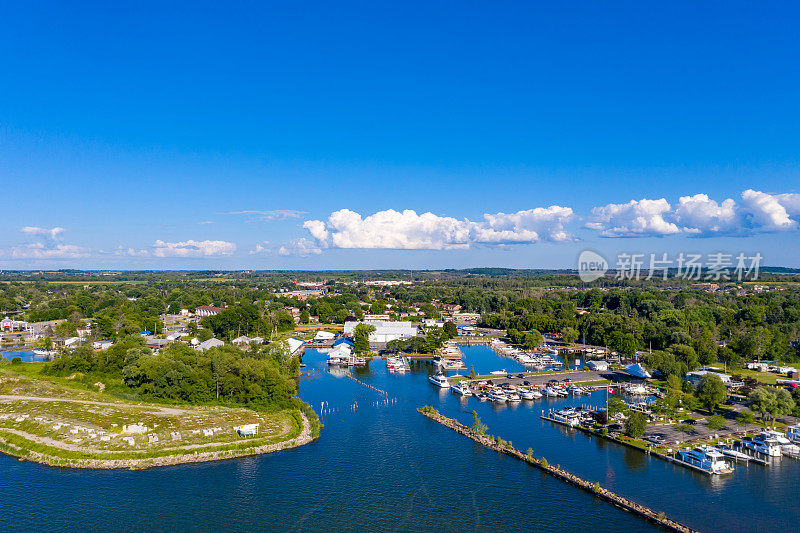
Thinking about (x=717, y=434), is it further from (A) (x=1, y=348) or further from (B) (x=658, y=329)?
(A) (x=1, y=348)

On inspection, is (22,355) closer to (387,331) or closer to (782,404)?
(387,331)

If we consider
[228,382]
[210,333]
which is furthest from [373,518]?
[210,333]

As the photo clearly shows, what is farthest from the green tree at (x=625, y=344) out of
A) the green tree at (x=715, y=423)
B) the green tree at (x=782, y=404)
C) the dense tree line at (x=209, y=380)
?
the dense tree line at (x=209, y=380)

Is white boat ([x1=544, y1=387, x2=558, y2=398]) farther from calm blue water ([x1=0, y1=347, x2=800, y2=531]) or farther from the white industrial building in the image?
the white industrial building

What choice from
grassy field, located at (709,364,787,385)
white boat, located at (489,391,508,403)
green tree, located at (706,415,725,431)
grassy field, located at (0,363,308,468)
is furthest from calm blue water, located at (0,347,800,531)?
grassy field, located at (709,364,787,385)

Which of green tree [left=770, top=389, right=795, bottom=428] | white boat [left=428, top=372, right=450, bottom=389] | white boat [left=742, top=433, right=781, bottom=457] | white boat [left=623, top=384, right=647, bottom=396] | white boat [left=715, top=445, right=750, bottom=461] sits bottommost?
white boat [left=428, top=372, right=450, bottom=389]

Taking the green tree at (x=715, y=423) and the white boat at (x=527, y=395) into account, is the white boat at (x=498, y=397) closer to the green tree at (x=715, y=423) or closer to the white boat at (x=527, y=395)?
the white boat at (x=527, y=395)
